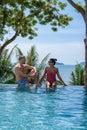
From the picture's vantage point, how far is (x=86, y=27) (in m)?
14.3

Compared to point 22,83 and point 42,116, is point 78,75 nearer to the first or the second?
point 22,83

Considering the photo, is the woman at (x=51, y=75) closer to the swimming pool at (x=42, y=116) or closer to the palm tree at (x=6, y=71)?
the swimming pool at (x=42, y=116)

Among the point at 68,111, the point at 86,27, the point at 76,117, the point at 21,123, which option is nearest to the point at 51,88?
the point at 86,27

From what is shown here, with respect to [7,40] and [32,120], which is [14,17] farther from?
[32,120]

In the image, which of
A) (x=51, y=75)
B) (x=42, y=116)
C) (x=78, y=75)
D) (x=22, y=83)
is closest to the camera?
(x=42, y=116)

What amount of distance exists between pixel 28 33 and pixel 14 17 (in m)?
1.13

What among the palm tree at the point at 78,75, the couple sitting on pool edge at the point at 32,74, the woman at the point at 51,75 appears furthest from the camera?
the palm tree at the point at 78,75

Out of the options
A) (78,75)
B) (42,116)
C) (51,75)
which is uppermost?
(51,75)

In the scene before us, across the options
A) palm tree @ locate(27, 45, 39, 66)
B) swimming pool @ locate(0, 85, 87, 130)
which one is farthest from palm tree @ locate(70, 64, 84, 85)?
swimming pool @ locate(0, 85, 87, 130)

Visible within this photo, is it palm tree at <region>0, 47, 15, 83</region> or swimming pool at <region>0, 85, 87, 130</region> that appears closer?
swimming pool at <region>0, 85, 87, 130</region>

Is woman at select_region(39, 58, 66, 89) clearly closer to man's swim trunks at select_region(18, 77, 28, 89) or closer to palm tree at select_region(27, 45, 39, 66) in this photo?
man's swim trunks at select_region(18, 77, 28, 89)

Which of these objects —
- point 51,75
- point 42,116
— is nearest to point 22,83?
point 51,75

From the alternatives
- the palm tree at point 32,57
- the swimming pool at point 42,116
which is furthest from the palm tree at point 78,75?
the swimming pool at point 42,116

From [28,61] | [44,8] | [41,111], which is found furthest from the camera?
[28,61]
